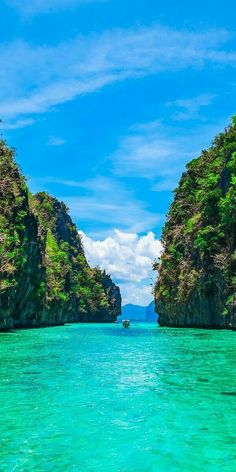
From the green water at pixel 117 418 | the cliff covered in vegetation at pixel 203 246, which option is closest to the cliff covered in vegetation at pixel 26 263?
the cliff covered in vegetation at pixel 203 246

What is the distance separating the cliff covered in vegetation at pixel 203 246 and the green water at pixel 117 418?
90.6ft

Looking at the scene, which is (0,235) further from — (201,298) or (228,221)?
(201,298)

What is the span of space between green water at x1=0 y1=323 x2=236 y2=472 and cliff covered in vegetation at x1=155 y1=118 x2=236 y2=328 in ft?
90.6

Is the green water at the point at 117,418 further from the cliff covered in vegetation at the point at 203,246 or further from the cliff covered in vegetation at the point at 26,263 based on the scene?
the cliff covered in vegetation at the point at 203,246

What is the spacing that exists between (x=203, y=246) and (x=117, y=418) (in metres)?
42.6

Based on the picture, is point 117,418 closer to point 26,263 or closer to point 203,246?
point 203,246

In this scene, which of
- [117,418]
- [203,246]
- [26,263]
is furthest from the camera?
[26,263]

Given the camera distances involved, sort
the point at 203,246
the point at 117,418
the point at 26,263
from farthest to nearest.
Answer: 1. the point at 26,263
2. the point at 203,246
3. the point at 117,418

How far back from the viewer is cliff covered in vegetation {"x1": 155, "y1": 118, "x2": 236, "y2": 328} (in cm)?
4722

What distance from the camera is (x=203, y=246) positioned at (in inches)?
2074

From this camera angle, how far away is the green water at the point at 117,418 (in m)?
8.25

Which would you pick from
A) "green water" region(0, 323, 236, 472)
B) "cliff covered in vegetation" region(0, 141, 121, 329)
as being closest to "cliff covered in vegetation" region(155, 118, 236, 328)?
"cliff covered in vegetation" region(0, 141, 121, 329)

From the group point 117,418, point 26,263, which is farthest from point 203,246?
point 117,418

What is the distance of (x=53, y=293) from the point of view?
86.3 meters
